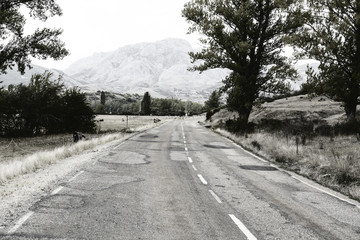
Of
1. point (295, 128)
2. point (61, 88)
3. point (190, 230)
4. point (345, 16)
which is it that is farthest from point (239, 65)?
point (190, 230)

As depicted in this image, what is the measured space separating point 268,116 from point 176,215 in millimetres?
21932

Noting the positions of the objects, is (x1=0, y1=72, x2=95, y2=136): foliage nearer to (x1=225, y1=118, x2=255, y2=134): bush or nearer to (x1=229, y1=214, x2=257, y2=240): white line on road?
(x1=225, y1=118, x2=255, y2=134): bush

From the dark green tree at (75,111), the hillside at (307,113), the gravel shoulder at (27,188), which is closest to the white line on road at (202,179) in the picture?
the gravel shoulder at (27,188)

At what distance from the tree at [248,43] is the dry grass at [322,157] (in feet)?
18.1

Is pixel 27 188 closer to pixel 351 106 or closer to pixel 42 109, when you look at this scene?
pixel 351 106

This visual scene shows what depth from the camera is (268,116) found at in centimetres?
2634

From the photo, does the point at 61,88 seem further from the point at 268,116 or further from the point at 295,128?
the point at 295,128

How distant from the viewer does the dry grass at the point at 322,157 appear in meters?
9.45

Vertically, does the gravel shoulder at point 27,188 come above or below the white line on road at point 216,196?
above

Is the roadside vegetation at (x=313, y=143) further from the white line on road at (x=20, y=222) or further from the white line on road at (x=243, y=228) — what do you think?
the white line on road at (x=20, y=222)

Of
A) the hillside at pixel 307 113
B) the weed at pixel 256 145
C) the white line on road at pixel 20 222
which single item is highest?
the hillside at pixel 307 113

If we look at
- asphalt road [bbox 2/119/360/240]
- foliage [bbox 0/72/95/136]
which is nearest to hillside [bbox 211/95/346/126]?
asphalt road [bbox 2/119/360/240]

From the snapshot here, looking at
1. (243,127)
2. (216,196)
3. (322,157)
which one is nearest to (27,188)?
(216,196)

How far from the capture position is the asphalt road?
200 inches
